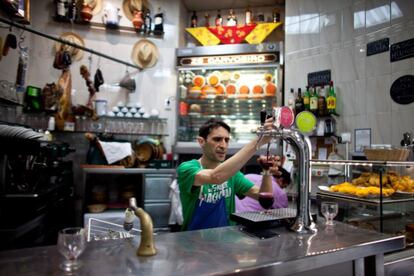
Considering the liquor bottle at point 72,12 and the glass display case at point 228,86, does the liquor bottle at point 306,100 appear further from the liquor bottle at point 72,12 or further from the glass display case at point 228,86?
the liquor bottle at point 72,12

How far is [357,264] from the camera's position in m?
1.18

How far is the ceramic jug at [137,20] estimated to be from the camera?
4718 millimetres

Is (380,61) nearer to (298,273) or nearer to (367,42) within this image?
(367,42)

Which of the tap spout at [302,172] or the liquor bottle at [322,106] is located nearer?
the tap spout at [302,172]

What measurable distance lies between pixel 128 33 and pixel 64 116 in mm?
1765

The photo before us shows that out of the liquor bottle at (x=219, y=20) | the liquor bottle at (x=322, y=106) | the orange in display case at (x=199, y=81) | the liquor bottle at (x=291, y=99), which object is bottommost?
the liquor bottle at (x=322, y=106)

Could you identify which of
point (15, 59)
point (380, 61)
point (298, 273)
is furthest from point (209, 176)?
point (15, 59)

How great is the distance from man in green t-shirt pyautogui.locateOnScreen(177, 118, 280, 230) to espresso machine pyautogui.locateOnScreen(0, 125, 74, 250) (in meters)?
1.17

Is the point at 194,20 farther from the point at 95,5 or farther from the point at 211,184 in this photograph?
the point at 211,184

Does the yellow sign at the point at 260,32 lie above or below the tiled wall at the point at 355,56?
above

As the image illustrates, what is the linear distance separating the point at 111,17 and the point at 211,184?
3925 millimetres

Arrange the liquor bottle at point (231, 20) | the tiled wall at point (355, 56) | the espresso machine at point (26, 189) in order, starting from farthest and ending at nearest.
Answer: the liquor bottle at point (231, 20), the tiled wall at point (355, 56), the espresso machine at point (26, 189)

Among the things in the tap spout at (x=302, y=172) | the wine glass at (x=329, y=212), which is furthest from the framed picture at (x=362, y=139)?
the tap spout at (x=302, y=172)

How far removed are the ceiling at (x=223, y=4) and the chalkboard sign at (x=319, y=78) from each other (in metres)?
1.76
